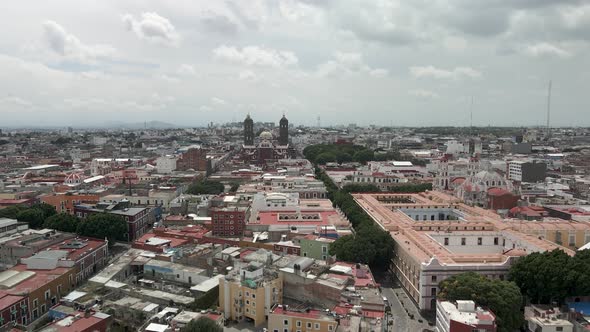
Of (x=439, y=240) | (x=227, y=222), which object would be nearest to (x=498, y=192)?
(x=439, y=240)

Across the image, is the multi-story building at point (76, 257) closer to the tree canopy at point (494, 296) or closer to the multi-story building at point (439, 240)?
the multi-story building at point (439, 240)

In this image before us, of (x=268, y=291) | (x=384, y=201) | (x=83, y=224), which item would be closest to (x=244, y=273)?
(x=268, y=291)

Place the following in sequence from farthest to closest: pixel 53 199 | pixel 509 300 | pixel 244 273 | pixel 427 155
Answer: pixel 427 155 → pixel 53 199 → pixel 244 273 → pixel 509 300

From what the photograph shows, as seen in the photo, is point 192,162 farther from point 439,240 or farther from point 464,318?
point 464,318

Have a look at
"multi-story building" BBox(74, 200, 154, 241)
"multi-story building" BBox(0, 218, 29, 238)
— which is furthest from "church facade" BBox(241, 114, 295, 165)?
"multi-story building" BBox(0, 218, 29, 238)

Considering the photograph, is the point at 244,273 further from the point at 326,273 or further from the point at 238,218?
the point at 238,218

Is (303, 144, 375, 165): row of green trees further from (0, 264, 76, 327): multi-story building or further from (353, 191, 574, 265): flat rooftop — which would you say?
(0, 264, 76, 327): multi-story building
